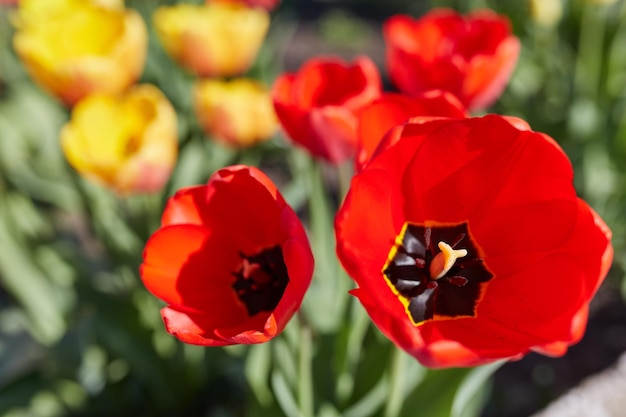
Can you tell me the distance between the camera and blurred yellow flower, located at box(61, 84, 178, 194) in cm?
106

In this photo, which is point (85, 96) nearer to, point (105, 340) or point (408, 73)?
point (105, 340)

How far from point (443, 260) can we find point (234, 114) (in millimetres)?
807

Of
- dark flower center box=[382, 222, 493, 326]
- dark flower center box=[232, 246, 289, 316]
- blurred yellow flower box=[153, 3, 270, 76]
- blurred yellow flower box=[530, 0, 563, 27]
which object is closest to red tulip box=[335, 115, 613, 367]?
dark flower center box=[382, 222, 493, 326]

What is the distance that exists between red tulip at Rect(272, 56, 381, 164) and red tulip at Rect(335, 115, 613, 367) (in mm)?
221

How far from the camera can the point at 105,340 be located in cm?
128

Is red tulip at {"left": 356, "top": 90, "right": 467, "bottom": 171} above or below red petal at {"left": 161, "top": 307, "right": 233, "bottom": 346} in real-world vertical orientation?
above

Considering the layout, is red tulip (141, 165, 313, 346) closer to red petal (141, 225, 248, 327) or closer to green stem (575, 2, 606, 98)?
red petal (141, 225, 248, 327)

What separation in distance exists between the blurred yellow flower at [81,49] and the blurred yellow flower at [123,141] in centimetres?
4

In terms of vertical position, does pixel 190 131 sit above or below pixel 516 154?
below

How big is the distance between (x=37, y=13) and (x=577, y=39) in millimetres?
Result: 1715

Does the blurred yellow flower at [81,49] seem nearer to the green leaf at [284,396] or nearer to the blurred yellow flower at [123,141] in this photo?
the blurred yellow flower at [123,141]

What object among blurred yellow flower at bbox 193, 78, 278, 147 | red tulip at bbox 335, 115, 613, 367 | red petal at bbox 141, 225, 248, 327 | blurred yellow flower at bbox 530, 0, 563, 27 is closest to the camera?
red tulip at bbox 335, 115, 613, 367

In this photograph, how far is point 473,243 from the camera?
66cm

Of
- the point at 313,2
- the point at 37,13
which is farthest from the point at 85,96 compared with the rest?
the point at 313,2
